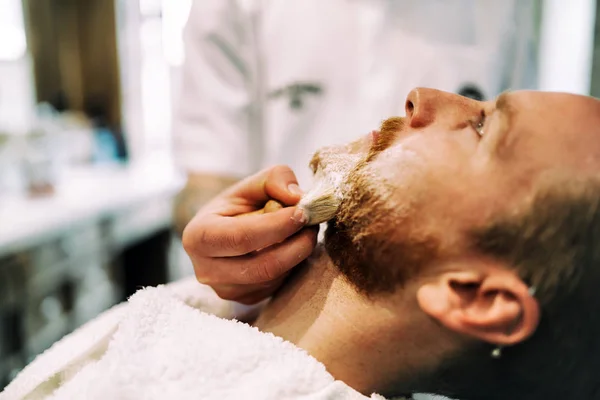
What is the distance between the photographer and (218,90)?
4.37 feet

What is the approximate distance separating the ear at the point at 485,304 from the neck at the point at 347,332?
0.07 metres

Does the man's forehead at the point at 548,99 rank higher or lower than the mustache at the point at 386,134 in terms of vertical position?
higher

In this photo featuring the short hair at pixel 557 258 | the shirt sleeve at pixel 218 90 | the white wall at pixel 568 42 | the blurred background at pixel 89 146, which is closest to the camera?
the short hair at pixel 557 258

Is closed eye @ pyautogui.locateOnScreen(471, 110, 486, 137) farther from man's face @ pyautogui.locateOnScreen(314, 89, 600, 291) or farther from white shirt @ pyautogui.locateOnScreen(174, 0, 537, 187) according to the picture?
white shirt @ pyautogui.locateOnScreen(174, 0, 537, 187)

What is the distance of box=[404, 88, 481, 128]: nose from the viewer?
2.29 feet

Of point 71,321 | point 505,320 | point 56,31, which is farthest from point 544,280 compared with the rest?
point 56,31

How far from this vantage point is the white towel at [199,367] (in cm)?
64

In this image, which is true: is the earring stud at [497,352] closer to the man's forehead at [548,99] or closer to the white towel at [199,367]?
the white towel at [199,367]

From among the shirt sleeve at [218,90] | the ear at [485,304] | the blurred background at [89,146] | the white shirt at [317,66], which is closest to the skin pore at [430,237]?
the ear at [485,304]

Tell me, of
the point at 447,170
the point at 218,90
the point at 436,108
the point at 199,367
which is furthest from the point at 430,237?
the point at 218,90

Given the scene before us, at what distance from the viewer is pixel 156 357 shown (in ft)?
2.24

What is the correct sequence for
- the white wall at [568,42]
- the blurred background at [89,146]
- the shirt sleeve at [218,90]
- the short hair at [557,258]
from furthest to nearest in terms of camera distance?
the blurred background at [89,146], the shirt sleeve at [218,90], the white wall at [568,42], the short hair at [557,258]

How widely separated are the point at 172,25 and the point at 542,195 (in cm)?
259

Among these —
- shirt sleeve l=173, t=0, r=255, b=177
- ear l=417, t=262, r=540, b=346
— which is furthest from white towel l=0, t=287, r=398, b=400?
shirt sleeve l=173, t=0, r=255, b=177
